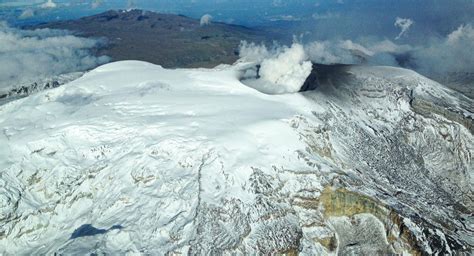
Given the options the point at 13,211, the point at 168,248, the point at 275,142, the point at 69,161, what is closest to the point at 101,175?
the point at 69,161

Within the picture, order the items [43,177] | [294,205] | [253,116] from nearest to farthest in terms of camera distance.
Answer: [294,205], [43,177], [253,116]

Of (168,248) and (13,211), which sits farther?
(13,211)

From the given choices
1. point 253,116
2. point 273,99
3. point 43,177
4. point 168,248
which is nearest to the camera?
point 168,248

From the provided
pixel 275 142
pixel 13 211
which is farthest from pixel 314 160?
pixel 13 211

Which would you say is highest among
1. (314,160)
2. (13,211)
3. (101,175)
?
(314,160)

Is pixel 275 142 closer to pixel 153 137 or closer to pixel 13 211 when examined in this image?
pixel 153 137

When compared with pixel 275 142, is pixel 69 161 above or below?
below
